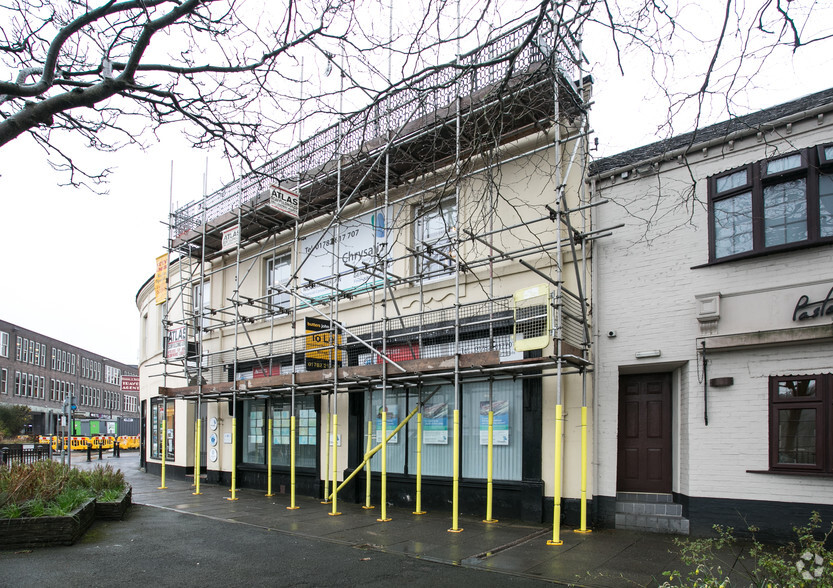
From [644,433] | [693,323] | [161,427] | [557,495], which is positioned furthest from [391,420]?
[161,427]

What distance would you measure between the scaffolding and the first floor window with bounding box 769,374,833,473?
2.54m

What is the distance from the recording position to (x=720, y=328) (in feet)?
29.7

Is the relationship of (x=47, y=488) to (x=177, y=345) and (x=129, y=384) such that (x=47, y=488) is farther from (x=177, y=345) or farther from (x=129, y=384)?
(x=129, y=384)

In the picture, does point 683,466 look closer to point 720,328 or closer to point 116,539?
point 720,328

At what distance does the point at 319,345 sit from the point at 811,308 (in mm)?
9018

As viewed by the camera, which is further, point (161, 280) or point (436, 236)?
point (161, 280)

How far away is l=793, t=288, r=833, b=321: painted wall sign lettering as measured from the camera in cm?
812

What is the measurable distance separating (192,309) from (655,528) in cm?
1401

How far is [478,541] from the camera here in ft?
29.0

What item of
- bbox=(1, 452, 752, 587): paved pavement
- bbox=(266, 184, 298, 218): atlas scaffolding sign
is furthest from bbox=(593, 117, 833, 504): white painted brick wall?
bbox=(266, 184, 298, 218): atlas scaffolding sign

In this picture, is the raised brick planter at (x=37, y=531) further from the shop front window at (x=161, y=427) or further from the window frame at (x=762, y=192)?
the shop front window at (x=161, y=427)

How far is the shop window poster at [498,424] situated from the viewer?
431 inches

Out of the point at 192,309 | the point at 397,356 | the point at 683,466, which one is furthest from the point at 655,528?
the point at 192,309

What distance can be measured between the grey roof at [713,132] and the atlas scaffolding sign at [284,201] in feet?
21.3
